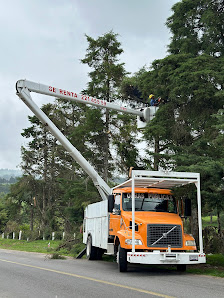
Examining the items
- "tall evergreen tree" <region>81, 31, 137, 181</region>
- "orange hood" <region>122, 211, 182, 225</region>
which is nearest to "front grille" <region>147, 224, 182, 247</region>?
"orange hood" <region>122, 211, 182, 225</region>

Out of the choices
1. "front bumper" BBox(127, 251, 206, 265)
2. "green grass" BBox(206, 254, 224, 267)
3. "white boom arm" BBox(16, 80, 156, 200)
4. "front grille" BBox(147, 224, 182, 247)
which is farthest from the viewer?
"white boom arm" BBox(16, 80, 156, 200)

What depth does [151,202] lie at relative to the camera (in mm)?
12125

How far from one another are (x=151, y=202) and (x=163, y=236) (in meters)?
1.66

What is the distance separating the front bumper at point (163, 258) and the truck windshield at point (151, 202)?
199 cm

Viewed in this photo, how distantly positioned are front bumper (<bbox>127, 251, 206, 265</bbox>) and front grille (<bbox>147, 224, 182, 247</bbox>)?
1.35 feet

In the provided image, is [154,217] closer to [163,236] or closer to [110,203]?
[163,236]

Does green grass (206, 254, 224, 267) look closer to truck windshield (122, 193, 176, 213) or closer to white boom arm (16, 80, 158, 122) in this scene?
truck windshield (122, 193, 176, 213)

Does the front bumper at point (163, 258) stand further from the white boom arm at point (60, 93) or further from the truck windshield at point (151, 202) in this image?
the white boom arm at point (60, 93)

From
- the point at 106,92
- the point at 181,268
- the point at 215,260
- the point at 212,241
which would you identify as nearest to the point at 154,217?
the point at 181,268

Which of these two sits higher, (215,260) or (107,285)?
(215,260)

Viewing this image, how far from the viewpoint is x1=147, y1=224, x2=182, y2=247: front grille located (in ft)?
34.7

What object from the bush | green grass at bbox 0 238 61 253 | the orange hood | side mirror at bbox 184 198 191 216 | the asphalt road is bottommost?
green grass at bbox 0 238 61 253

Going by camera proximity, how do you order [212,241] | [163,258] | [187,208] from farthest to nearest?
[212,241], [187,208], [163,258]

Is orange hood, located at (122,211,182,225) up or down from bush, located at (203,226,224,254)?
up
